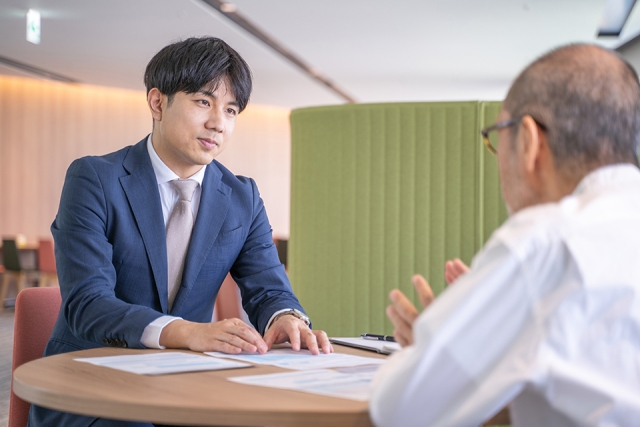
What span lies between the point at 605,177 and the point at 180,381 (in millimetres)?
700

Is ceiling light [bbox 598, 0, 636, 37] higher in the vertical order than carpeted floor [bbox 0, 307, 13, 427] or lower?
higher

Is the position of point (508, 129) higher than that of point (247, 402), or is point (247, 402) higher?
point (508, 129)

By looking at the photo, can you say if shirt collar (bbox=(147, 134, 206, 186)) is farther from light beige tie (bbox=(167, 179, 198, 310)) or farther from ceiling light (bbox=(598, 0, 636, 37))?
ceiling light (bbox=(598, 0, 636, 37))

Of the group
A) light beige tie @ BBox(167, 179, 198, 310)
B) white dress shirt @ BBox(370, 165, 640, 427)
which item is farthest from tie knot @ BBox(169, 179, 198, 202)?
white dress shirt @ BBox(370, 165, 640, 427)

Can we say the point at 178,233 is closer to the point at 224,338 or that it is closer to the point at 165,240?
the point at 165,240

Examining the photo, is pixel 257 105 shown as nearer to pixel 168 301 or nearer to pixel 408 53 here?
pixel 408 53

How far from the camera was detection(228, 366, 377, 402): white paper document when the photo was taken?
41.1 inches

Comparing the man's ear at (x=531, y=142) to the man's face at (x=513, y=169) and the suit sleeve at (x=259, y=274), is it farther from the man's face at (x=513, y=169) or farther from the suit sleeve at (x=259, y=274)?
the suit sleeve at (x=259, y=274)

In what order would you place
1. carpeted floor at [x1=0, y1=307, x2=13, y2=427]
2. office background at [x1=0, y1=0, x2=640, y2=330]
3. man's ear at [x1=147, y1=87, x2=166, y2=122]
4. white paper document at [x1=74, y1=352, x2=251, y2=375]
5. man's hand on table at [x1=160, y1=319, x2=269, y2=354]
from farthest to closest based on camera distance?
1. office background at [x1=0, y1=0, x2=640, y2=330]
2. carpeted floor at [x1=0, y1=307, x2=13, y2=427]
3. man's ear at [x1=147, y1=87, x2=166, y2=122]
4. man's hand on table at [x1=160, y1=319, x2=269, y2=354]
5. white paper document at [x1=74, y1=352, x2=251, y2=375]

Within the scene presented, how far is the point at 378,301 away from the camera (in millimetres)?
2711

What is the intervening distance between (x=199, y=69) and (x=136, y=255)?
52 centimetres

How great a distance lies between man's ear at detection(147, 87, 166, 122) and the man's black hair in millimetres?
16

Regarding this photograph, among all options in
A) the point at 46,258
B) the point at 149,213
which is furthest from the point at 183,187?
the point at 46,258

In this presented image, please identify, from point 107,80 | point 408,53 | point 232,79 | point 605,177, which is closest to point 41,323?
point 232,79
